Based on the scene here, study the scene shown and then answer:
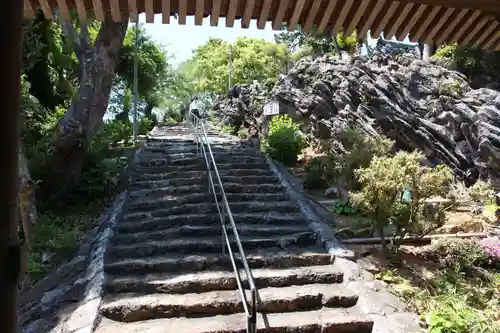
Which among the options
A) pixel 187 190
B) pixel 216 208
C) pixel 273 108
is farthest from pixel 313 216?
pixel 273 108

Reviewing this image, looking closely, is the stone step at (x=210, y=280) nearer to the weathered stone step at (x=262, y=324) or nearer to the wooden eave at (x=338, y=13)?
the weathered stone step at (x=262, y=324)

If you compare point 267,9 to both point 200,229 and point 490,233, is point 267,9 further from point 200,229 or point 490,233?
point 490,233

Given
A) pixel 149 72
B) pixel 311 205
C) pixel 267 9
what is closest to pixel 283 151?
pixel 311 205

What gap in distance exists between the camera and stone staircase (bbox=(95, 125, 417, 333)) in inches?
168

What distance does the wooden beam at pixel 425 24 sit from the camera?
7.53 ft

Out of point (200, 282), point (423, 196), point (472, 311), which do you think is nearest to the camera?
point (472, 311)

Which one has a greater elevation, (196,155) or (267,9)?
(267,9)

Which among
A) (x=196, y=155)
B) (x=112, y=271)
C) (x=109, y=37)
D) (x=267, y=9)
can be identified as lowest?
(x=112, y=271)

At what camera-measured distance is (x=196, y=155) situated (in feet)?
30.6

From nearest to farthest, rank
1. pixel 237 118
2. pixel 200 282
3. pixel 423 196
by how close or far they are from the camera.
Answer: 1. pixel 200 282
2. pixel 423 196
3. pixel 237 118

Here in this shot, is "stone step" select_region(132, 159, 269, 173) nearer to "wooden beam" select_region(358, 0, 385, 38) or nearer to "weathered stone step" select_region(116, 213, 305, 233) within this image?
"weathered stone step" select_region(116, 213, 305, 233)

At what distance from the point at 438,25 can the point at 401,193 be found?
11.3 ft

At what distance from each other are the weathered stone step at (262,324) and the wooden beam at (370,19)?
9.57 ft

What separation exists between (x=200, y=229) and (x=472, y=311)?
345 cm
